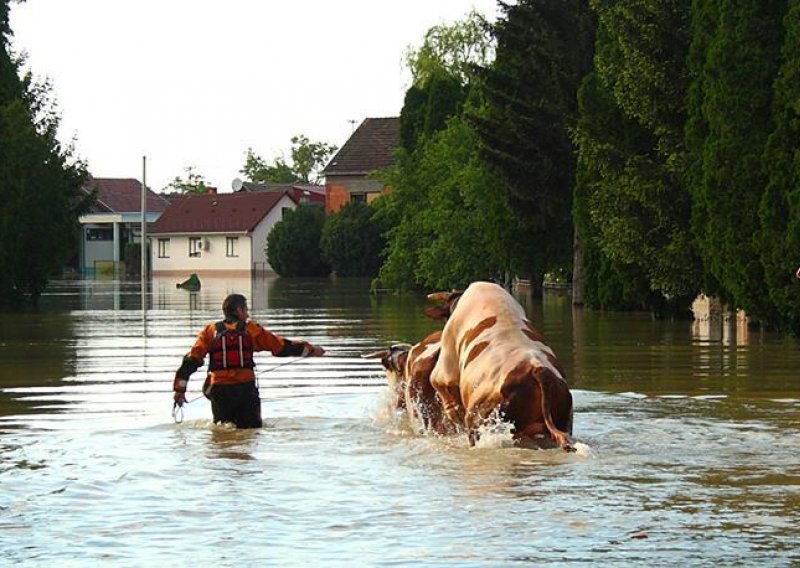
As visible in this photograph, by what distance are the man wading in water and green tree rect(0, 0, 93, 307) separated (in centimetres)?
2953

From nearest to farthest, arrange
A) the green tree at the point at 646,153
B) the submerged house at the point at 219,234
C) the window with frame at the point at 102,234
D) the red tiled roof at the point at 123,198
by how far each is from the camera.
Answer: the green tree at the point at 646,153, the submerged house at the point at 219,234, the window with frame at the point at 102,234, the red tiled roof at the point at 123,198

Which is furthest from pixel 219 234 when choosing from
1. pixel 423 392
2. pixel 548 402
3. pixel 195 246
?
pixel 548 402

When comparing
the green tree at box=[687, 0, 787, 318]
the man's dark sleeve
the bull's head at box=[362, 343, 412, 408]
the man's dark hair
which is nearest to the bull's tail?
the bull's head at box=[362, 343, 412, 408]

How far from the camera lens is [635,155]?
3186 centimetres

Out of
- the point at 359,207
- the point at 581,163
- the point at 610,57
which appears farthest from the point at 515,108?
the point at 359,207

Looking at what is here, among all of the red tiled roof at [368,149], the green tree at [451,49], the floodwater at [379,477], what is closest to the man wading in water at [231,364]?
the floodwater at [379,477]

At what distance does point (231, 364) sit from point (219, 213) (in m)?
95.8

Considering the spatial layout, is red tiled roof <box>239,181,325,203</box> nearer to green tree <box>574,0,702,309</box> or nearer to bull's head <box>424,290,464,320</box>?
green tree <box>574,0,702,309</box>

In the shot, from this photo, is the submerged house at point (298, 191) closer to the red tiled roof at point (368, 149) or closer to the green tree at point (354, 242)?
the red tiled roof at point (368, 149)

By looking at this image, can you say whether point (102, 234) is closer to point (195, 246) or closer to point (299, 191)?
point (195, 246)

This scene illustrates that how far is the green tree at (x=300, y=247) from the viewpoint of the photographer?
92.3 metres

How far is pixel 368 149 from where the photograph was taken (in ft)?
347

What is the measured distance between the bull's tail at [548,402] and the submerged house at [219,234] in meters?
91.1

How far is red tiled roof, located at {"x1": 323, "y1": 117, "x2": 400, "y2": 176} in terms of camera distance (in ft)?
341
